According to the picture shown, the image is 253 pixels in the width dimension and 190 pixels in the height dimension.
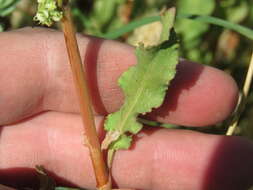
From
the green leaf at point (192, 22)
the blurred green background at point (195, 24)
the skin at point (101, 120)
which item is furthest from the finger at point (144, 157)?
the green leaf at point (192, 22)

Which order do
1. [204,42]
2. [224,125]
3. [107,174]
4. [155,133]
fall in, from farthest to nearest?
[204,42]
[224,125]
[155,133]
[107,174]

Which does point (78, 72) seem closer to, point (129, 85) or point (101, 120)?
point (129, 85)

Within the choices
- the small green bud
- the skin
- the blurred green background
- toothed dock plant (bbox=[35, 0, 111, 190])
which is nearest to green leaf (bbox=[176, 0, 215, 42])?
the blurred green background

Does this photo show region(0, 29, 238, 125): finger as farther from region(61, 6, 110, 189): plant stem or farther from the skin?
region(61, 6, 110, 189): plant stem

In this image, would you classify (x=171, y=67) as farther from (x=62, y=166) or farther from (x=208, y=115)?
(x=62, y=166)

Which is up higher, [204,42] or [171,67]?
[171,67]

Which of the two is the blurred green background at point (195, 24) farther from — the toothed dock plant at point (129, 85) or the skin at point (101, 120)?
the toothed dock plant at point (129, 85)

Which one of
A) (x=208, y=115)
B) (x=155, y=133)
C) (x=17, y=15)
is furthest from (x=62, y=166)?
(x=17, y=15)

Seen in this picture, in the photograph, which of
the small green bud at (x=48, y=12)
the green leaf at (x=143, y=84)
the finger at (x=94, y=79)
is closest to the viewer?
the small green bud at (x=48, y=12)
